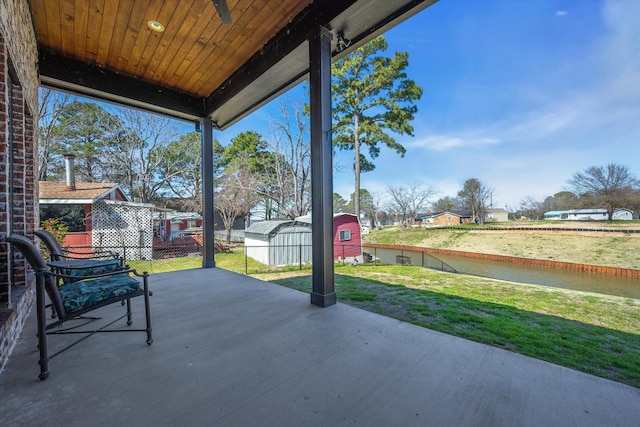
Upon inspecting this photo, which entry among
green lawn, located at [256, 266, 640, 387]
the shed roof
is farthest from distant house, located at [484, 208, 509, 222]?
green lawn, located at [256, 266, 640, 387]

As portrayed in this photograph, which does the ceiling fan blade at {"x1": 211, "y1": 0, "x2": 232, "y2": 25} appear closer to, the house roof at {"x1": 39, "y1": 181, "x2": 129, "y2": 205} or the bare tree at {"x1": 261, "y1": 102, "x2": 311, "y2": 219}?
the house roof at {"x1": 39, "y1": 181, "x2": 129, "y2": 205}

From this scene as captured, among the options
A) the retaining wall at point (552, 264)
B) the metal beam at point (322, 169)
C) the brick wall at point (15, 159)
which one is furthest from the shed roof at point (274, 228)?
the metal beam at point (322, 169)

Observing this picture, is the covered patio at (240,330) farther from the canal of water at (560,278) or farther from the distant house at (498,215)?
the distant house at (498,215)

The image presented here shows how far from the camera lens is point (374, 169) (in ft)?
41.2

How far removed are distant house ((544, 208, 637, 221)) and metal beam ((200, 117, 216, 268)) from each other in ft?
98.9

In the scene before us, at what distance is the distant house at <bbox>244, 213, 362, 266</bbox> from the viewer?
963 cm

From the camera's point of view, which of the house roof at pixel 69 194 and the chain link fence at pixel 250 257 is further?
the chain link fence at pixel 250 257

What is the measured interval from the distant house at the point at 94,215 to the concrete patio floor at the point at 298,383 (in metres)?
7.61

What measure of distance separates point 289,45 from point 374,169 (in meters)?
10.2

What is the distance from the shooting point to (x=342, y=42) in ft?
8.99

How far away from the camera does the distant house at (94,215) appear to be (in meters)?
8.02

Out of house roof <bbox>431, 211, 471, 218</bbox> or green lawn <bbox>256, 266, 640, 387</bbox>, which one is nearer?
green lawn <bbox>256, 266, 640, 387</bbox>

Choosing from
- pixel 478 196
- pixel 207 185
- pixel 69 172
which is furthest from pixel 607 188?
pixel 69 172

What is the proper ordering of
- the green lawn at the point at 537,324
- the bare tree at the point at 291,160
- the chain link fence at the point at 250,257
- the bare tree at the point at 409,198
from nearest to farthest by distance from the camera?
the green lawn at the point at 537,324 → the chain link fence at the point at 250,257 → the bare tree at the point at 291,160 → the bare tree at the point at 409,198
